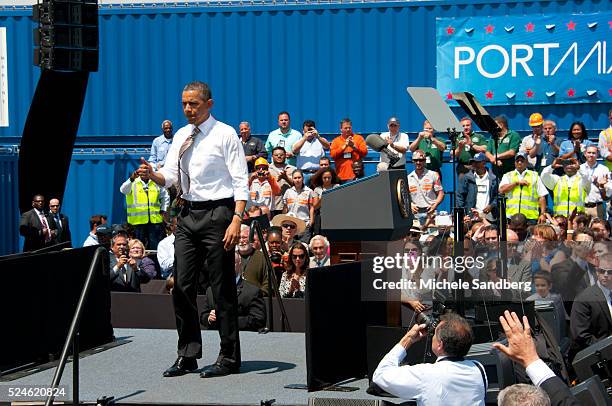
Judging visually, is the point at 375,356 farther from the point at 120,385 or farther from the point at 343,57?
the point at 343,57

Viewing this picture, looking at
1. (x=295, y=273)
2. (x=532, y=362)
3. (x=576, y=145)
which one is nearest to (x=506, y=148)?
(x=576, y=145)

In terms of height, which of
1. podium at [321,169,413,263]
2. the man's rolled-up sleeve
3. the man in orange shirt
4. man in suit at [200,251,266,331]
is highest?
the man in orange shirt

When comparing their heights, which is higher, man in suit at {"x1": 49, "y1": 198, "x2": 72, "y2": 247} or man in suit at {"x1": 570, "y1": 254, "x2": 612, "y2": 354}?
man in suit at {"x1": 49, "y1": 198, "x2": 72, "y2": 247}

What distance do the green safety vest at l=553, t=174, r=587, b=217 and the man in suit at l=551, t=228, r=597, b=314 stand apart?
6.05 m

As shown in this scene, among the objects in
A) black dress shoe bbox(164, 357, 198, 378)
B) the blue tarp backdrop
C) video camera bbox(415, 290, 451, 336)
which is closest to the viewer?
video camera bbox(415, 290, 451, 336)

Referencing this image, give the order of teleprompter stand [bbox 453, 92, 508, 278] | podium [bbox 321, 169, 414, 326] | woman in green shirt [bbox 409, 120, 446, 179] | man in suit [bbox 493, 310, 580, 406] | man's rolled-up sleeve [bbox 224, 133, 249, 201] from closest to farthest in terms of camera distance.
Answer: man in suit [bbox 493, 310, 580, 406] → podium [bbox 321, 169, 414, 326] → man's rolled-up sleeve [bbox 224, 133, 249, 201] → teleprompter stand [bbox 453, 92, 508, 278] → woman in green shirt [bbox 409, 120, 446, 179]

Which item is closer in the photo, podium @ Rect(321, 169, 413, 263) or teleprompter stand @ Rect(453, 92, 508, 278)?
podium @ Rect(321, 169, 413, 263)

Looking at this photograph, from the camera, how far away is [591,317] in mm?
9000

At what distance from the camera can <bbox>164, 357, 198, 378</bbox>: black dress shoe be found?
810 centimetres

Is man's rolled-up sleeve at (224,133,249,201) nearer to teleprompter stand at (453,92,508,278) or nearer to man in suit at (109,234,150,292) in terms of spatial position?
teleprompter stand at (453,92,508,278)

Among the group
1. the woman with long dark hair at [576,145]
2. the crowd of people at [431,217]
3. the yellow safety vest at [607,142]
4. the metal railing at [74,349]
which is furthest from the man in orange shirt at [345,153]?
the metal railing at [74,349]

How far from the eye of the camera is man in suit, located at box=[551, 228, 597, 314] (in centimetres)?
891

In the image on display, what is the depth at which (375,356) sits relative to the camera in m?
7.70

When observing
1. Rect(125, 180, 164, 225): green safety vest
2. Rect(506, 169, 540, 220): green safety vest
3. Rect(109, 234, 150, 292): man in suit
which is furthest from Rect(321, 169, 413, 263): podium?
Rect(125, 180, 164, 225): green safety vest
